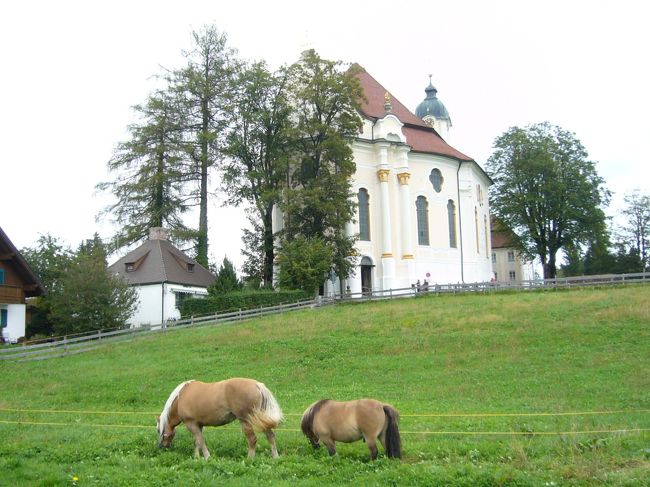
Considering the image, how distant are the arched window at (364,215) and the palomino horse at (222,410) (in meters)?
40.7

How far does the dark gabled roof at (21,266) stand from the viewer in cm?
3744

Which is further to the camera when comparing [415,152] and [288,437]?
[415,152]

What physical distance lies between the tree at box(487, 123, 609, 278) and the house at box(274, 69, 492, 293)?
6120 millimetres

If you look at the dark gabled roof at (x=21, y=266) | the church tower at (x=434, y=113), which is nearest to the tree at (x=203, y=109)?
the dark gabled roof at (x=21, y=266)

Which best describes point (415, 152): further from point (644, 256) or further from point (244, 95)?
point (644, 256)

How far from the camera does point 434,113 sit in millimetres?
72438

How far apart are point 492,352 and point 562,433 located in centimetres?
1369

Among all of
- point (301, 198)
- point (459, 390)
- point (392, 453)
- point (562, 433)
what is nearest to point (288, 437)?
point (392, 453)

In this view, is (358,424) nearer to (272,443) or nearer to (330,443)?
(330,443)

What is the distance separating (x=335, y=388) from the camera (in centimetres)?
2066

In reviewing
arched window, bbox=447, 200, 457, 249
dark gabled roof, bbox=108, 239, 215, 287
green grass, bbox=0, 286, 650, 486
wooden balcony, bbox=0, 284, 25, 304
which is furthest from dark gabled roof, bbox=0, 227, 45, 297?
arched window, bbox=447, 200, 457, 249

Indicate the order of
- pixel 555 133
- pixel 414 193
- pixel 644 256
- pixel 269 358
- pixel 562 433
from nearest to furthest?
pixel 562 433
pixel 269 358
pixel 414 193
pixel 555 133
pixel 644 256

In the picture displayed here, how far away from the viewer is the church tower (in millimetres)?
70938

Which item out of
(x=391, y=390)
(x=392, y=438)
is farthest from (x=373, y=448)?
(x=391, y=390)
